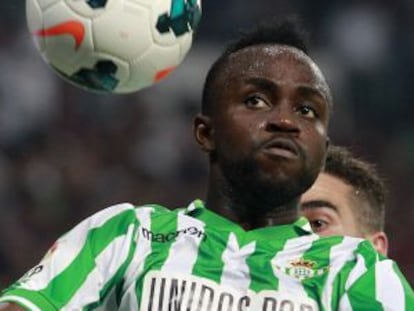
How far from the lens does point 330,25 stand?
9781mm

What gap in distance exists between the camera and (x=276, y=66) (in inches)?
145

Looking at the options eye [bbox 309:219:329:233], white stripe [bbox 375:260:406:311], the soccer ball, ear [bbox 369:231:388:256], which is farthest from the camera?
ear [bbox 369:231:388:256]

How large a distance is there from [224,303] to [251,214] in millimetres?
389

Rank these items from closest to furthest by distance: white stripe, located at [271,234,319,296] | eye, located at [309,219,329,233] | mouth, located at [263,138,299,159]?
1. white stripe, located at [271,234,319,296]
2. mouth, located at [263,138,299,159]
3. eye, located at [309,219,329,233]

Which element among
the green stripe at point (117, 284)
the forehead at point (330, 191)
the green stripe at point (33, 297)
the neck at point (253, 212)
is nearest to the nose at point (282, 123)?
the neck at point (253, 212)

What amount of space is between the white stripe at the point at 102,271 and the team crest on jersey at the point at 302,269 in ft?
1.43

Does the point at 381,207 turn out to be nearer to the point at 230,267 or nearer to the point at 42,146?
the point at 230,267

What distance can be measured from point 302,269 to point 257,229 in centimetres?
24

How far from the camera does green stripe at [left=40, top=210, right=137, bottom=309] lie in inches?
133

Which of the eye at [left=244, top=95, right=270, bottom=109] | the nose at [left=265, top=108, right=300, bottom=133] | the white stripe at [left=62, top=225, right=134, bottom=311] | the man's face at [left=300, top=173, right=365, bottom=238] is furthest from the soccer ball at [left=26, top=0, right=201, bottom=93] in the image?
the man's face at [left=300, top=173, right=365, bottom=238]

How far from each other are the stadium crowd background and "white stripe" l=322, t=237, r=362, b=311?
203 inches

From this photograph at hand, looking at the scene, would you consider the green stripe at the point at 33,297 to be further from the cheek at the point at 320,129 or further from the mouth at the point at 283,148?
the cheek at the point at 320,129

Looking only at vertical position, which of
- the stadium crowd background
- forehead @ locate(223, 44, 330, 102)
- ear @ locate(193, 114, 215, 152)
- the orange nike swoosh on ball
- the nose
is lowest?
the stadium crowd background

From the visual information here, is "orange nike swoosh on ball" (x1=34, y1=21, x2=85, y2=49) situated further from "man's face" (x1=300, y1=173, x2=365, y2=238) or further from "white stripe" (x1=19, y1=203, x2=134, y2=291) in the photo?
"man's face" (x1=300, y1=173, x2=365, y2=238)
